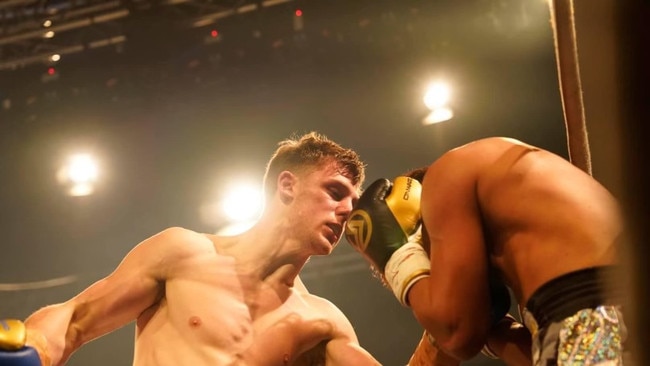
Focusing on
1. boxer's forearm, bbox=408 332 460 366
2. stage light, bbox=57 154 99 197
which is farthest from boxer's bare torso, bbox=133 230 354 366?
stage light, bbox=57 154 99 197

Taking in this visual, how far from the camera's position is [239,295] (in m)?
2.11

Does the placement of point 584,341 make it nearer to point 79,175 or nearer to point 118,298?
point 118,298

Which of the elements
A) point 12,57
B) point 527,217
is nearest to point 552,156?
point 527,217

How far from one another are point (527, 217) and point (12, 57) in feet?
10.2

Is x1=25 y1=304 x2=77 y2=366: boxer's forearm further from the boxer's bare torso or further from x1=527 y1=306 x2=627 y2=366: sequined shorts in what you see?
x1=527 y1=306 x2=627 y2=366: sequined shorts

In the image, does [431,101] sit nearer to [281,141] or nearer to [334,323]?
[281,141]

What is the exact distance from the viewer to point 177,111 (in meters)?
3.77

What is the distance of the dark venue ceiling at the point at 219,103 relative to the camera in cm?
349

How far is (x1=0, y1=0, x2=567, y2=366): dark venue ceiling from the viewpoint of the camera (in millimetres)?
3486

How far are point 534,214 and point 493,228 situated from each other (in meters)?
0.09

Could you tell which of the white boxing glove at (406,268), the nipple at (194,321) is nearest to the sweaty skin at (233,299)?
the nipple at (194,321)

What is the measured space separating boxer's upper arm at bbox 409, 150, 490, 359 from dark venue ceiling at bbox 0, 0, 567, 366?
7.74 ft

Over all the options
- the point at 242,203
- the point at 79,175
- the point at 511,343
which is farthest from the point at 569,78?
the point at 79,175

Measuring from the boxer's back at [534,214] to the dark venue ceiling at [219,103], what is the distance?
7.74 feet
